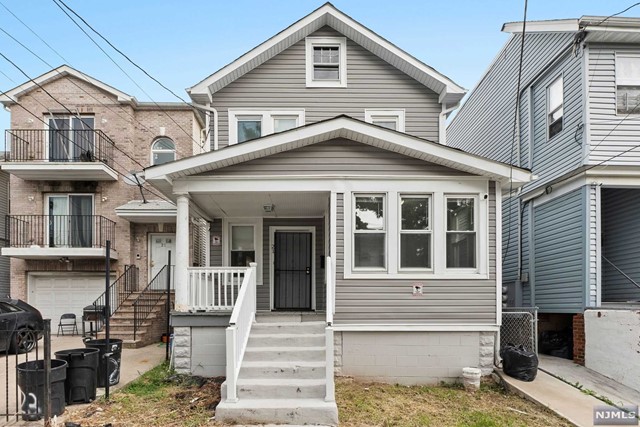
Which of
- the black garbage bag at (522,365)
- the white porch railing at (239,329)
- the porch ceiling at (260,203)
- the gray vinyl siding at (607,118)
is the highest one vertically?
the gray vinyl siding at (607,118)

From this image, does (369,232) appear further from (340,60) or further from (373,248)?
(340,60)

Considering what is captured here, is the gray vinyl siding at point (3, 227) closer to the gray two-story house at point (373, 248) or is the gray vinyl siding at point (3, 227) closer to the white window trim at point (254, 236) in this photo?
the white window trim at point (254, 236)

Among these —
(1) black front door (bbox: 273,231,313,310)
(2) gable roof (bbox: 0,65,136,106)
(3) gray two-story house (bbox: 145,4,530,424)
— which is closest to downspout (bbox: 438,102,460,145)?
(3) gray two-story house (bbox: 145,4,530,424)

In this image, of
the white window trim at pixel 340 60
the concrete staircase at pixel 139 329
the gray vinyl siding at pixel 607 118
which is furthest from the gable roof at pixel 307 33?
the concrete staircase at pixel 139 329

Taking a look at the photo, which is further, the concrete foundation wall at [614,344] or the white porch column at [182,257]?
the white porch column at [182,257]

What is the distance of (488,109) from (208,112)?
28.7ft

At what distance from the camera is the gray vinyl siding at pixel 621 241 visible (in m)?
9.48

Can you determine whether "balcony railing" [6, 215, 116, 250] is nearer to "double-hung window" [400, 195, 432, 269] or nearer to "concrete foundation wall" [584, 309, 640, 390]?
"double-hung window" [400, 195, 432, 269]

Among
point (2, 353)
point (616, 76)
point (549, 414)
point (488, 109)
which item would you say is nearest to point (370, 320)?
point (549, 414)

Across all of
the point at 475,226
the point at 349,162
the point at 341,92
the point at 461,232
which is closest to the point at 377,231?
the point at 349,162

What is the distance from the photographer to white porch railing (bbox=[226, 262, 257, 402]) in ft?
19.1

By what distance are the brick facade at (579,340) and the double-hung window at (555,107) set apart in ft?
13.4

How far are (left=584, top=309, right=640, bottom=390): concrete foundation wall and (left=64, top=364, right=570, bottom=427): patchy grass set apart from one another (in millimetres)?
2037

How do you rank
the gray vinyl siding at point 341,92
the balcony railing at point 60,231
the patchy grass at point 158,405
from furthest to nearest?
the balcony railing at point 60,231 → the gray vinyl siding at point 341,92 → the patchy grass at point 158,405
